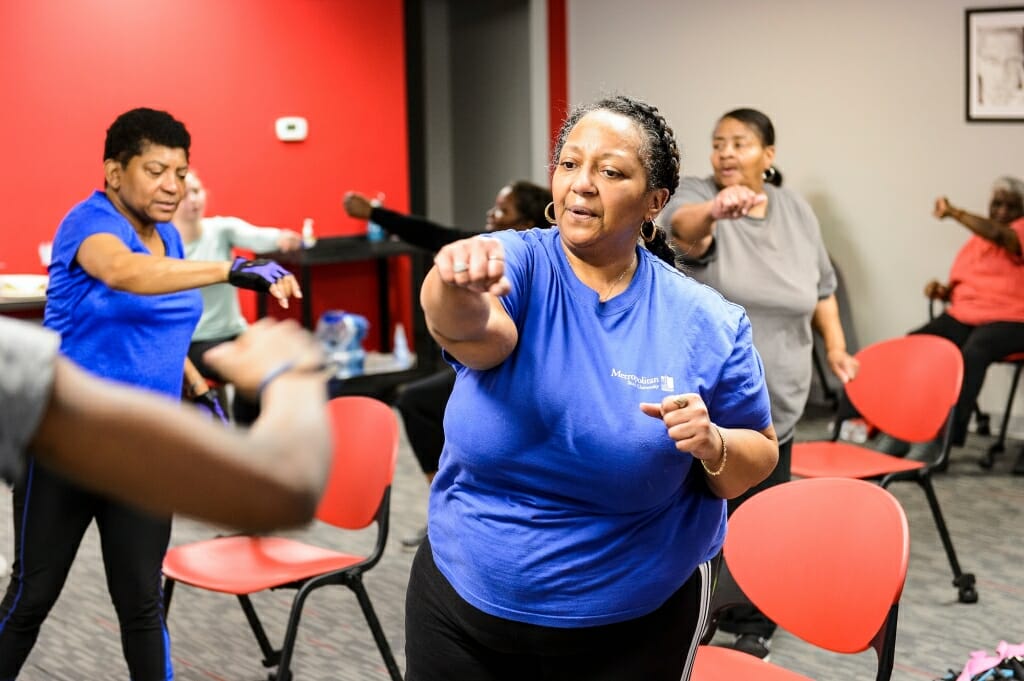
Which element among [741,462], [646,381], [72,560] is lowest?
[72,560]

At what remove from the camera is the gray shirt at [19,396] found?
881 mm

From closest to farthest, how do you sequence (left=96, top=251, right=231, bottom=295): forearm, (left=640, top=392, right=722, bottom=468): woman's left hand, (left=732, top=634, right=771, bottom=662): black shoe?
(left=640, top=392, right=722, bottom=468): woman's left hand
(left=96, top=251, right=231, bottom=295): forearm
(left=732, top=634, right=771, bottom=662): black shoe

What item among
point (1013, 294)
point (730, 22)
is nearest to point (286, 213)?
point (730, 22)

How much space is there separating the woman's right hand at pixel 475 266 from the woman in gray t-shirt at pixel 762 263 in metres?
1.56

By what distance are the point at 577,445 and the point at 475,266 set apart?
1.17 feet

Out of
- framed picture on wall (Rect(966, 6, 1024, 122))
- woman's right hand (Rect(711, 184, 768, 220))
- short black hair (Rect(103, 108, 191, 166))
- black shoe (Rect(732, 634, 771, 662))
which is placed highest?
framed picture on wall (Rect(966, 6, 1024, 122))

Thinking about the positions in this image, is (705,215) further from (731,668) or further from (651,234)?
(731,668)

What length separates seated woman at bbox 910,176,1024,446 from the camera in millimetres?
5465

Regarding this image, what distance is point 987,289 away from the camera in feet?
18.4

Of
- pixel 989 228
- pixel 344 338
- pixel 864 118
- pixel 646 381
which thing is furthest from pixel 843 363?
pixel 344 338

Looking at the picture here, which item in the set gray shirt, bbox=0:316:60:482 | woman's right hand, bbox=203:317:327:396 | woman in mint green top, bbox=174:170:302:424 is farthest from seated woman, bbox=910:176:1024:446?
gray shirt, bbox=0:316:60:482

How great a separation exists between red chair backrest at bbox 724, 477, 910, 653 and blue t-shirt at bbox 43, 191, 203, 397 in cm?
127

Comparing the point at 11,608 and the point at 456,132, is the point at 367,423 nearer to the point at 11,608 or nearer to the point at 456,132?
the point at 11,608

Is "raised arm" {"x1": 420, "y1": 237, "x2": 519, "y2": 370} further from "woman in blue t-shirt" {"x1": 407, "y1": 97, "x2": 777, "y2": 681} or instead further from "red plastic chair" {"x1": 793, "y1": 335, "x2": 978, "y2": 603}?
"red plastic chair" {"x1": 793, "y1": 335, "x2": 978, "y2": 603}
